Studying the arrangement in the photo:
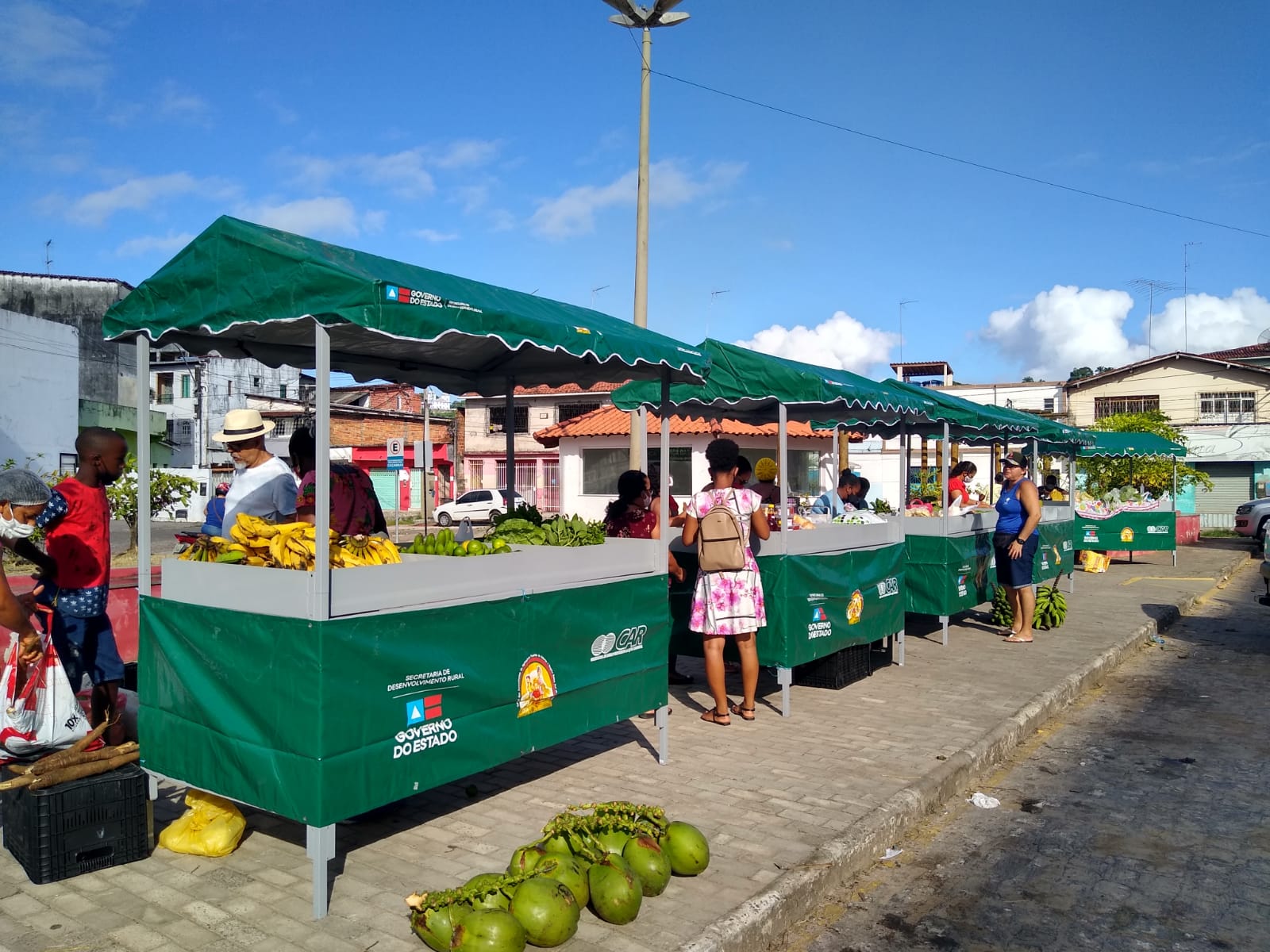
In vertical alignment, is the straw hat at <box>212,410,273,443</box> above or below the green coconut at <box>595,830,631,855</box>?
above

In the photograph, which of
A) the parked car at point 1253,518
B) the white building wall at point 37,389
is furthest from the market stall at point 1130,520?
the white building wall at point 37,389

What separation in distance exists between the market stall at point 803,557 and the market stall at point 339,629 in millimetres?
2053

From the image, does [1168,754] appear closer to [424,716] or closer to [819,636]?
[819,636]

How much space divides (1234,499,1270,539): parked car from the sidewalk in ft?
69.3

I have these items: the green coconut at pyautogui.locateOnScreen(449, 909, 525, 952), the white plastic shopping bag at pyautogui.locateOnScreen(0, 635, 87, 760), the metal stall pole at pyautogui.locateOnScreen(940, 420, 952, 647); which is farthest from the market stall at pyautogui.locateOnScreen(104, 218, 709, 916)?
the metal stall pole at pyautogui.locateOnScreen(940, 420, 952, 647)

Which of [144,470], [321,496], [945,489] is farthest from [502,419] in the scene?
[321,496]

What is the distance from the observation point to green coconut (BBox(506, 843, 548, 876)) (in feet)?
12.2

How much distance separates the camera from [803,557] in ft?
24.2

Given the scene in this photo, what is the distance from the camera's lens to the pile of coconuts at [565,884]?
11.2ft

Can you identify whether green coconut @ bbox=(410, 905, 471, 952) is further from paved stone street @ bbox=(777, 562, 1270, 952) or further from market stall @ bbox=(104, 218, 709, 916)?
paved stone street @ bbox=(777, 562, 1270, 952)

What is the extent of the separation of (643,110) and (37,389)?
85.3ft

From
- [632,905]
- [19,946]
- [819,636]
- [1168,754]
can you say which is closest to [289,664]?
[19,946]

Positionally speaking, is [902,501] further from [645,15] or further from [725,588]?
[645,15]

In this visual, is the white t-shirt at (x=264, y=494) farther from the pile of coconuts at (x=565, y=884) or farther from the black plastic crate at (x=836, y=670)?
the black plastic crate at (x=836, y=670)
